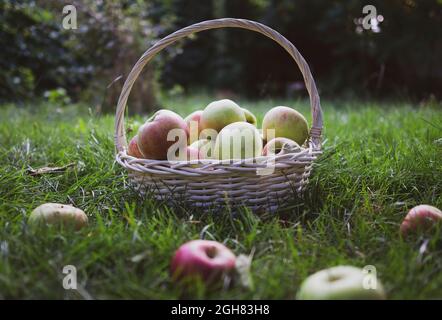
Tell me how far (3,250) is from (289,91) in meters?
5.12

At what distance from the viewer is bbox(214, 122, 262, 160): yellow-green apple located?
1.67 meters

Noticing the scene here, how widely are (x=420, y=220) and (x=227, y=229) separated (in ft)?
2.03

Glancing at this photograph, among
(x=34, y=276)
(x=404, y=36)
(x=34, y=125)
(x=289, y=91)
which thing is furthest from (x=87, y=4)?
(x=34, y=276)

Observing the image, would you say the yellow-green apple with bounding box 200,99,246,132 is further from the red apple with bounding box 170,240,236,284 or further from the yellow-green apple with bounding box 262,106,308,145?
the red apple with bounding box 170,240,236,284

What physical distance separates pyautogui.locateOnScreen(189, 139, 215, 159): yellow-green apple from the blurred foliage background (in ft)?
6.20

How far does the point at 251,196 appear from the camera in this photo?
1.62m

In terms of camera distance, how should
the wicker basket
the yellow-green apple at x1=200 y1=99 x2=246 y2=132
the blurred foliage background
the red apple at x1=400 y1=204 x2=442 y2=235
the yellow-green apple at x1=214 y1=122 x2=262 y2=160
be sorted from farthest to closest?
1. the blurred foliage background
2. the yellow-green apple at x1=200 y1=99 x2=246 y2=132
3. the yellow-green apple at x1=214 y1=122 x2=262 y2=160
4. the wicker basket
5. the red apple at x1=400 y1=204 x2=442 y2=235

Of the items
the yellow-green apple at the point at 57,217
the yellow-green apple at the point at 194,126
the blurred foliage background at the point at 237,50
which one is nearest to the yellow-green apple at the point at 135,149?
the yellow-green apple at the point at 194,126

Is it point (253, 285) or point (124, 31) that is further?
point (124, 31)

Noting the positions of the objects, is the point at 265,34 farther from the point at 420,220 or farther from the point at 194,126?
the point at 420,220

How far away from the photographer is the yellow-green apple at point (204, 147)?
1794 millimetres

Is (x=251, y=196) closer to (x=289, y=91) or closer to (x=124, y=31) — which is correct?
(x=124, y=31)

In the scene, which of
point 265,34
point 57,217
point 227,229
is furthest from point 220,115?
point 57,217

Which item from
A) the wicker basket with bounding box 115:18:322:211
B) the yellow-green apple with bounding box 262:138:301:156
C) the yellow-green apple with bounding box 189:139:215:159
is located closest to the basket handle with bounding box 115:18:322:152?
the wicker basket with bounding box 115:18:322:211
